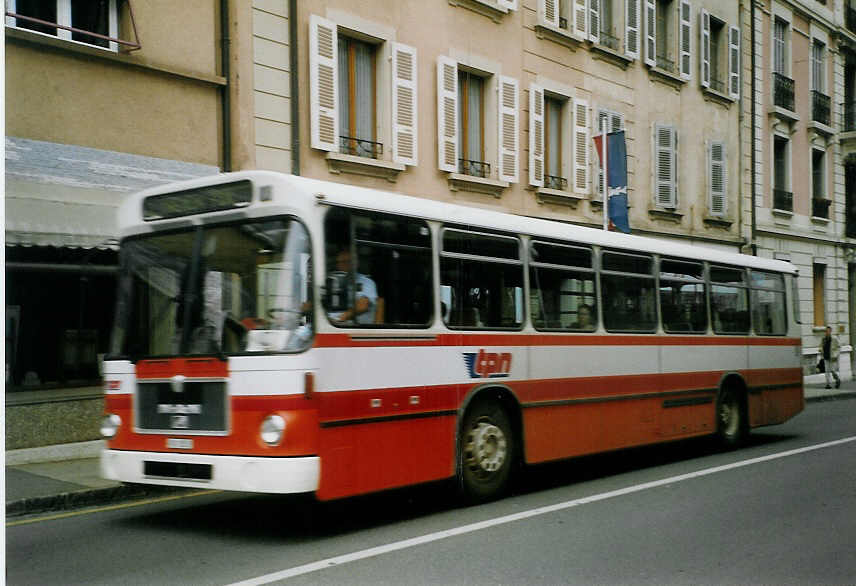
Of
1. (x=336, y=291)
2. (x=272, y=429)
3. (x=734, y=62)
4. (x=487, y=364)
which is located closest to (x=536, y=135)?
(x=734, y=62)

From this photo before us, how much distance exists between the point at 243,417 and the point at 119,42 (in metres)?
7.21

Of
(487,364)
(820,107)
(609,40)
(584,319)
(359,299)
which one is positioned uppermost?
(820,107)

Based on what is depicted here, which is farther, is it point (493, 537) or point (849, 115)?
point (849, 115)

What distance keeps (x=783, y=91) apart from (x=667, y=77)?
7.39 meters

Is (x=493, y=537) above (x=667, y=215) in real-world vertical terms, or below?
below

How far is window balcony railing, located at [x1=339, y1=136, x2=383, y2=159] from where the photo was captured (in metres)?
16.2

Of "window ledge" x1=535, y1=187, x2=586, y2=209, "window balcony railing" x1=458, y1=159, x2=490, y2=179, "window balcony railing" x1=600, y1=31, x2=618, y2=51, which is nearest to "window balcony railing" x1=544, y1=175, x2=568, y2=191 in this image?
"window ledge" x1=535, y1=187, x2=586, y2=209

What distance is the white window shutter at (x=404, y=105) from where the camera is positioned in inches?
660

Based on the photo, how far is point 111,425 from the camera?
312 inches

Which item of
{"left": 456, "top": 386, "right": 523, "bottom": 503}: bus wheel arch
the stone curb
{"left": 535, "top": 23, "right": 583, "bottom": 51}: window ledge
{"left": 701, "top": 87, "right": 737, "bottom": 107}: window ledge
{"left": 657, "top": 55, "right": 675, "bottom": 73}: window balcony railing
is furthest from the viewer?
{"left": 701, "top": 87, "right": 737, "bottom": 107}: window ledge

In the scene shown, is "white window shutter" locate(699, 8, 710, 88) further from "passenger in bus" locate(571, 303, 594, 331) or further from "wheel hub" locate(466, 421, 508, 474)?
"wheel hub" locate(466, 421, 508, 474)

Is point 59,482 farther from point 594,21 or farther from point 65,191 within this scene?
point 594,21

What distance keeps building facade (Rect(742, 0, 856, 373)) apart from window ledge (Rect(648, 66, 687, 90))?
13.4 ft

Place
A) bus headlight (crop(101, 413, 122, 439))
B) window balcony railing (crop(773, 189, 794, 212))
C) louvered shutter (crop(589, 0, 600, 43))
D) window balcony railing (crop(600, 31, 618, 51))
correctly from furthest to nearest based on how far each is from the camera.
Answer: window balcony railing (crop(773, 189, 794, 212)) < window balcony railing (crop(600, 31, 618, 51)) < louvered shutter (crop(589, 0, 600, 43)) < bus headlight (crop(101, 413, 122, 439))
